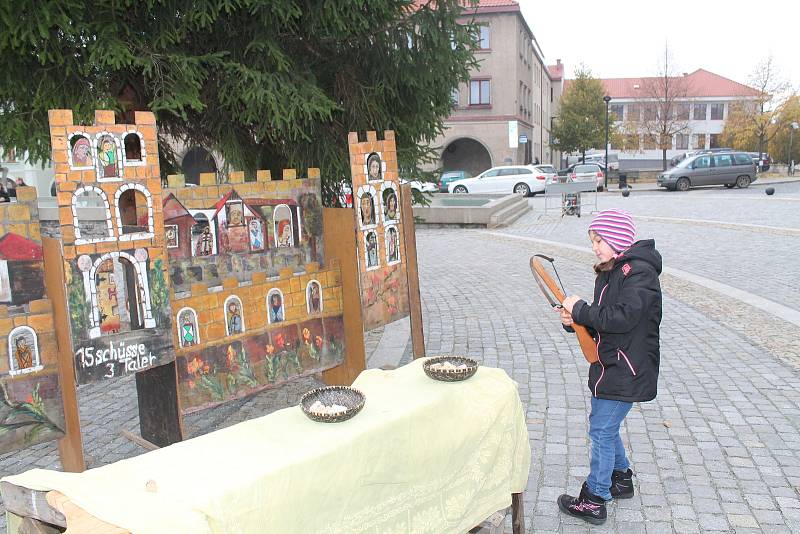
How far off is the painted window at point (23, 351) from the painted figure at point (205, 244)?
3.89 feet

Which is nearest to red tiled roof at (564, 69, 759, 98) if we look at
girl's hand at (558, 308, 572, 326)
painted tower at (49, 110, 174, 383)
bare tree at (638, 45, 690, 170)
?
bare tree at (638, 45, 690, 170)

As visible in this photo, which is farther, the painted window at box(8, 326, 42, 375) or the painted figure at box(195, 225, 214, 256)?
the painted figure at box(195, 225, 214, 256)

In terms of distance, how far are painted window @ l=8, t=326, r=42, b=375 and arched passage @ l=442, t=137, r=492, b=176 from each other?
44232mm

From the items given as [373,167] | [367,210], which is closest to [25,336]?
[367,210]

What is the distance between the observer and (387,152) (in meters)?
5.21

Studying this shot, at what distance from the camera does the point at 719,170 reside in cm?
3077

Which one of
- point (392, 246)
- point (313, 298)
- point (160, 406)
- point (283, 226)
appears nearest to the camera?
point (160, 406)

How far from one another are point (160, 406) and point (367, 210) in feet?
6.77

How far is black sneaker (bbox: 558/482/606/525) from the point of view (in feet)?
12.3

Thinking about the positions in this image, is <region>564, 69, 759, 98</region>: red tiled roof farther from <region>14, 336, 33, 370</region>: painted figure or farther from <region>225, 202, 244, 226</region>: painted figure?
<region>14, 336, 33, 370</region>: painted figure

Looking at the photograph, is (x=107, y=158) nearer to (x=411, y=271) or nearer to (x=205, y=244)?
(x=205, y=244)

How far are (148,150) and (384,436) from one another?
2299 mm

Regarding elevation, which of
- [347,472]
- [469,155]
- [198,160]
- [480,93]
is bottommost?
[347,472]

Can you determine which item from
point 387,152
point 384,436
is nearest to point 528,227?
point 387,152
